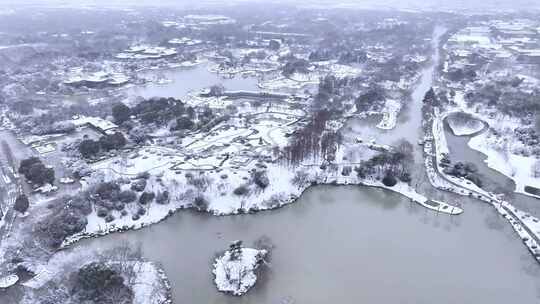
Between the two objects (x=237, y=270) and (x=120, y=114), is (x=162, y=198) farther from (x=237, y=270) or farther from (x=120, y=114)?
(x=120, y=114)

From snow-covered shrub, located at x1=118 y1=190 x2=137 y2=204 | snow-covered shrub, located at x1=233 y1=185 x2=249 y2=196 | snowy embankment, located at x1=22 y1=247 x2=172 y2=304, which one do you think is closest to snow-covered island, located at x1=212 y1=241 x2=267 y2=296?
snowy embankment, located at x1=22 y1=247 x2=172 y2=304

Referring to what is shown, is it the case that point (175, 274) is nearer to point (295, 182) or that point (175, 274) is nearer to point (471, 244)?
point (295, 182)

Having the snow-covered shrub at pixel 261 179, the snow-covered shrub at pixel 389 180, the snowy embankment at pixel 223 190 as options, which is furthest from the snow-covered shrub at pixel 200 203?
the snow-covered shrub at pixel 389 180

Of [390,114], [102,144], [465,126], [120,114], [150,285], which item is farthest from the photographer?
[390,114]

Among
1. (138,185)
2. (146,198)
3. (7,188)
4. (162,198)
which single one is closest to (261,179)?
(162,198)

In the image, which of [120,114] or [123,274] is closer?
[123,274]

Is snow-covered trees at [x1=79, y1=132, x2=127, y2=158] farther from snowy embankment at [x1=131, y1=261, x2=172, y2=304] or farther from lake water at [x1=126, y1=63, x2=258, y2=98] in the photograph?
lake water at [x1=126, y1=63, x2=258, y2=98]

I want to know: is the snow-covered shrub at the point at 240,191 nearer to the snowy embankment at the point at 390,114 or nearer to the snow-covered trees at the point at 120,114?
the snow-covered trees at the point at 120,114
